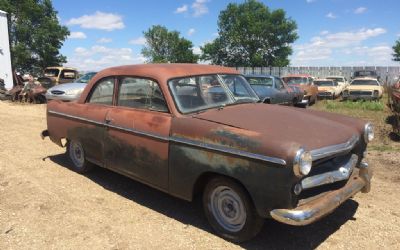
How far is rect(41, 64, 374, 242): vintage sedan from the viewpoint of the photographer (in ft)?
12.0

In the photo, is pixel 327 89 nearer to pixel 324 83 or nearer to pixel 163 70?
pixel 324 83

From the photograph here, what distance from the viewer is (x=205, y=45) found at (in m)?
57.1

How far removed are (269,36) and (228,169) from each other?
5453 centimetres

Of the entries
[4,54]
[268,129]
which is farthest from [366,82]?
[268,129]

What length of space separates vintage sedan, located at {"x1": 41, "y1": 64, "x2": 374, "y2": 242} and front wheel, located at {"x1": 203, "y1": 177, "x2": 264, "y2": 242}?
0.01 meters

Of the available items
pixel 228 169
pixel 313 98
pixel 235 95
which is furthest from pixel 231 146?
pixel 313 98

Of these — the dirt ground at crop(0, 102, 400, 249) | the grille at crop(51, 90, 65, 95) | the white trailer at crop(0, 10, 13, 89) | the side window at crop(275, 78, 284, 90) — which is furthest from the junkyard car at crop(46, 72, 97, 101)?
the white trailer at crop(0, 10, 13, 89)

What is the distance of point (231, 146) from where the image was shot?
3898 millimetres

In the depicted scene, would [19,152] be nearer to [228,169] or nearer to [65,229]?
[65,229]

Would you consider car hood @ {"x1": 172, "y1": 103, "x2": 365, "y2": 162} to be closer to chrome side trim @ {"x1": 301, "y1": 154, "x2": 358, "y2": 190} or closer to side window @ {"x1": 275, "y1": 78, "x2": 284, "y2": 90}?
chrome side trim @ {"x1": 301, "y1": 154, "x2": 358, "y2": 190}

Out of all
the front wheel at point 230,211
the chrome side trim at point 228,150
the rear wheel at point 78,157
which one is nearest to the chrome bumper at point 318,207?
the front wheel at point 230,211

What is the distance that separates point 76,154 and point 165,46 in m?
59.4

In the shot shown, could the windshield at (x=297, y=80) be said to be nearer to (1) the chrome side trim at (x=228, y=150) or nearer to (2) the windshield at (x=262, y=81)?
(2) the windshield at (x=262, y=81)

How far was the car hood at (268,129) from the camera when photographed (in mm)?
3713
